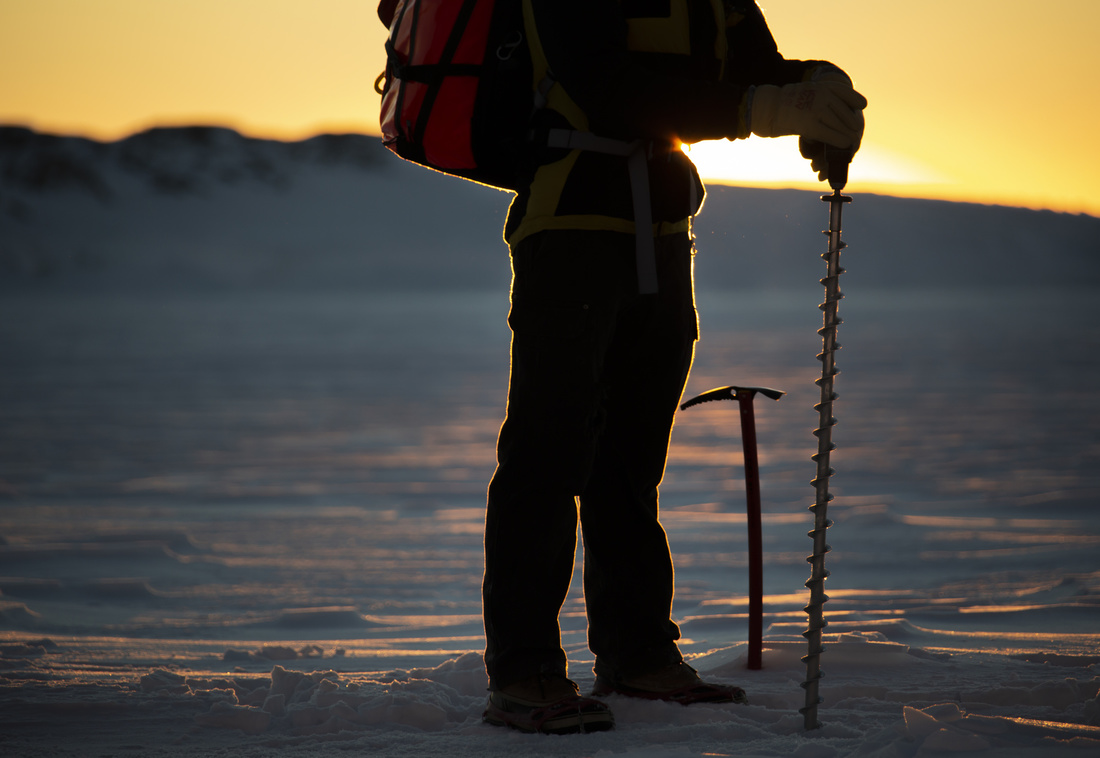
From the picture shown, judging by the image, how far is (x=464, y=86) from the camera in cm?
171

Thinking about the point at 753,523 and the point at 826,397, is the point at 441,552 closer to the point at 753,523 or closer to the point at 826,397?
the point at 753,523

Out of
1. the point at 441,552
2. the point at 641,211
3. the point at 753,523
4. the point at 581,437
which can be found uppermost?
the point at 641,211

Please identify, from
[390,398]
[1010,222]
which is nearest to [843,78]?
[390,398]

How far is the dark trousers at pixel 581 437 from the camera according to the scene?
68.4 inches

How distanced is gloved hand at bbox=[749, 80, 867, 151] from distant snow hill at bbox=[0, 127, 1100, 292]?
48.6 metres

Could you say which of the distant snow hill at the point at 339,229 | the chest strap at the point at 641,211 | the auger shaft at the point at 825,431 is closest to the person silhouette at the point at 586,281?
the chest strap at the point at 641,211

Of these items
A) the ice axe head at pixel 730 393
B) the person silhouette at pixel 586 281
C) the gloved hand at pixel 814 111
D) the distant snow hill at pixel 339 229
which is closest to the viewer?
the gloved hand at pixel 814 111

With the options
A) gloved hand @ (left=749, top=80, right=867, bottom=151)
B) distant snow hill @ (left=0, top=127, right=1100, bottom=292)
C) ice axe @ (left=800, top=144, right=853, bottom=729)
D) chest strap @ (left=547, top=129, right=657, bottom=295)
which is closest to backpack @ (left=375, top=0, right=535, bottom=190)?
chest strap @ (left=547, top=129, right=657, bottom=295)

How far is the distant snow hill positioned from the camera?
54.8 metres

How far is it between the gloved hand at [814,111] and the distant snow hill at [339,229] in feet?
160

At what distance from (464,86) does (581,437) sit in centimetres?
63

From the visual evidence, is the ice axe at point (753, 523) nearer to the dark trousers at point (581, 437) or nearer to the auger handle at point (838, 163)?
the dark trousers at point (581, 437)

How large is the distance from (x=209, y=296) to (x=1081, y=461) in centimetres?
3853

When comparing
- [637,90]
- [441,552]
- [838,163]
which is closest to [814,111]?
[838,163]
